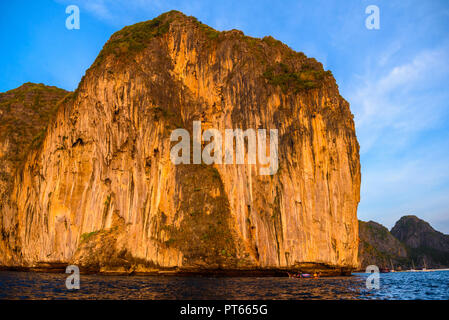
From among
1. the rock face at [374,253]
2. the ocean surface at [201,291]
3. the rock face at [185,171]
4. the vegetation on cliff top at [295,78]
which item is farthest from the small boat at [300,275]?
the rock face at [374,253]

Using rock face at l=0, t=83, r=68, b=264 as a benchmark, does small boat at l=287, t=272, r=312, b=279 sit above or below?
below

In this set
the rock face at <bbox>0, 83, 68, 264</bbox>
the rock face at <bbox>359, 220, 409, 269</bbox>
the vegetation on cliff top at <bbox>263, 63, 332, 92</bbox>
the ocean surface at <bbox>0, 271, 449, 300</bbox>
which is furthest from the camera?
the rock face at <bbox>359, 220, 409, 269</bbox>

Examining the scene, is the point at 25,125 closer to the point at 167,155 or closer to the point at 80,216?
the point at 80,216

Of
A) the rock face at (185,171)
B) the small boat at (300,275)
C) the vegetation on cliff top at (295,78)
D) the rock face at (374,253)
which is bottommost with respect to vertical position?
the rock face at (374,253)

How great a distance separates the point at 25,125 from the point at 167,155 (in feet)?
139

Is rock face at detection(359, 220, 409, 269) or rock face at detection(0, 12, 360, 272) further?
rock face at detection(359, 220, 409, 269)

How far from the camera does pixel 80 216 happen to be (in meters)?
58.0

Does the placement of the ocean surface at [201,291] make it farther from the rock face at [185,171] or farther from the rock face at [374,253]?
the rock face at [374,253]

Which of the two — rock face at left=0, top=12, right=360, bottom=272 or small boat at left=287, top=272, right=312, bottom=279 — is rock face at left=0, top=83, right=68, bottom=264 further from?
small boat at left=287, top=272, right=312, bottom=279

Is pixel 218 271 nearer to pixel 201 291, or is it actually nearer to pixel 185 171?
pixel 185 171

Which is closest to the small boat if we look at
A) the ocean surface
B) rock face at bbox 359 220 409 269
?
the ocean surface

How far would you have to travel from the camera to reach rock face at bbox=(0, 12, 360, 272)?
5275cm

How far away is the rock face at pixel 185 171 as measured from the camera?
5275 cm
